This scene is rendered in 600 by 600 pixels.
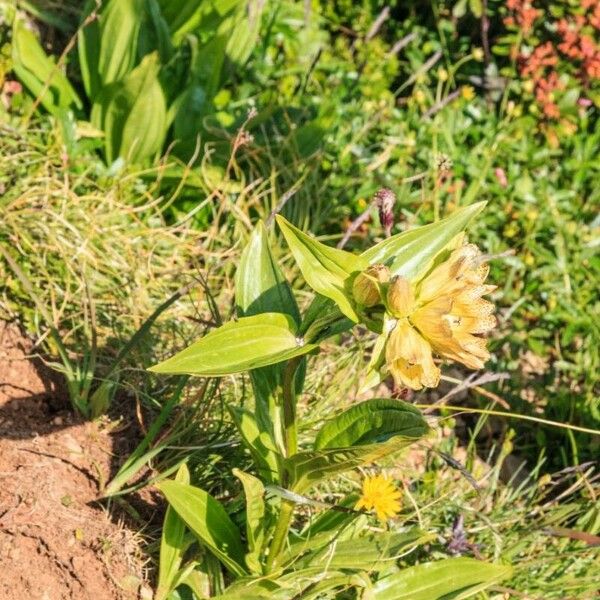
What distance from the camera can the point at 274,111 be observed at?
3.97 meters

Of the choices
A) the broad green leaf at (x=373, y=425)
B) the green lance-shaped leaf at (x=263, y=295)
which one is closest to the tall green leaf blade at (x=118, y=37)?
the green lance-shaped leaf at (x=263, y=295)

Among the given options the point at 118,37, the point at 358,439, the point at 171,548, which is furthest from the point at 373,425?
the point at 118,37

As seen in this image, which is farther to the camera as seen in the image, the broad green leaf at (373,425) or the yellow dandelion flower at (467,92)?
the yellow dandelion flower at (467,92)

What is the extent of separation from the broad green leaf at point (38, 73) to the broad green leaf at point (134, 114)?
0.11 m

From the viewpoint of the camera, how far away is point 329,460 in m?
2.18

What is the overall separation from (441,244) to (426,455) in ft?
3.95

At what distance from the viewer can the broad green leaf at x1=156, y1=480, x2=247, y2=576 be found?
2389mm

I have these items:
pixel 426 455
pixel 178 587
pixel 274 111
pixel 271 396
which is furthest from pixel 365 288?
pixel 274 111

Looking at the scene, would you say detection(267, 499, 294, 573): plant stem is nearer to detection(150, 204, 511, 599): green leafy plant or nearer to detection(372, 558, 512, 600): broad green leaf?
detection(150, 204, 511, 599): green leafy plant

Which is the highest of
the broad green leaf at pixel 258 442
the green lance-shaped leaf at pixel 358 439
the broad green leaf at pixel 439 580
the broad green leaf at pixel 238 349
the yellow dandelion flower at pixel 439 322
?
the yellow dandelion flower at pixel 439 322

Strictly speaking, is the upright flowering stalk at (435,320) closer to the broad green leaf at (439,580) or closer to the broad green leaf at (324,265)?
the broad green leaf at (324,265)

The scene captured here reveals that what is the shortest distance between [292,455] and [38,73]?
1.93 meters

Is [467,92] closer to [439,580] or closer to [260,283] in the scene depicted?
[260,283]

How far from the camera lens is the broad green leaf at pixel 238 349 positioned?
6.60 feet
